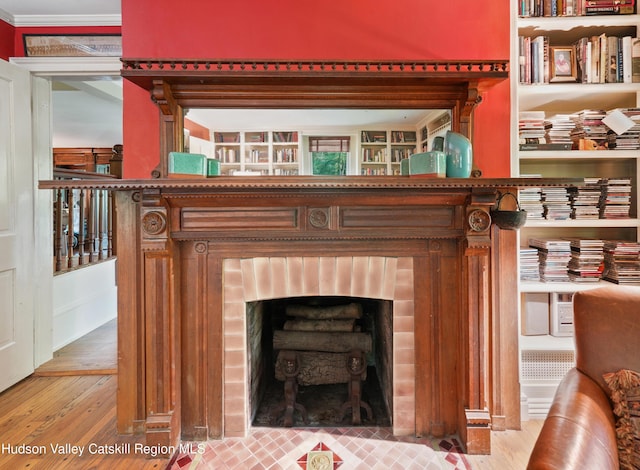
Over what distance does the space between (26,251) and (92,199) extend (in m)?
1.42

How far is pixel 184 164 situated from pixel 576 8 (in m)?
2.39

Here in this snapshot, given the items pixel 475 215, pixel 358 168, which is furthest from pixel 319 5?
pixel 475 215

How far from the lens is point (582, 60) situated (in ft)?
6.48

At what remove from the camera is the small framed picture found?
1978 millimetres

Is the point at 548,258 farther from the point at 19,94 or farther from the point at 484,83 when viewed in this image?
the point at 19,94

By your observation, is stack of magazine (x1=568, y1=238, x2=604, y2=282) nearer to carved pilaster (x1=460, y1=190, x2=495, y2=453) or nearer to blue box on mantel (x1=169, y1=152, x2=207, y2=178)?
carved pilaster (x1=460, y1=190, x2=495, y2=453)

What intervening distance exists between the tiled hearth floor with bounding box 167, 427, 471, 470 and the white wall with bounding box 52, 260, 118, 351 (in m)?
2.11

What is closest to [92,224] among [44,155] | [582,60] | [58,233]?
[58,233]

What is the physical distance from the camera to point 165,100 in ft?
5.44

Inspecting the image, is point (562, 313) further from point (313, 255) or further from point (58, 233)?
point (58, 233)

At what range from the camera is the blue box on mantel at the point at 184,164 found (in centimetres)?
164

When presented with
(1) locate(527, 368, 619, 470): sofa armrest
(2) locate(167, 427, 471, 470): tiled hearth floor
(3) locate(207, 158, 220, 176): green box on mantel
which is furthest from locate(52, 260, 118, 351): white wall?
(1) locate(527, 368, 619, 470): sofa armrest

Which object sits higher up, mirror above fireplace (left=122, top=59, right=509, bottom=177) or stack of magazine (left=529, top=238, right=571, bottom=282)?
mirror above fireplace (left=122, top=59, right=509, bottom=177)

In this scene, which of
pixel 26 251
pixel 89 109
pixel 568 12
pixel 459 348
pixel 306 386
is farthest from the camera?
pixel 89 109
